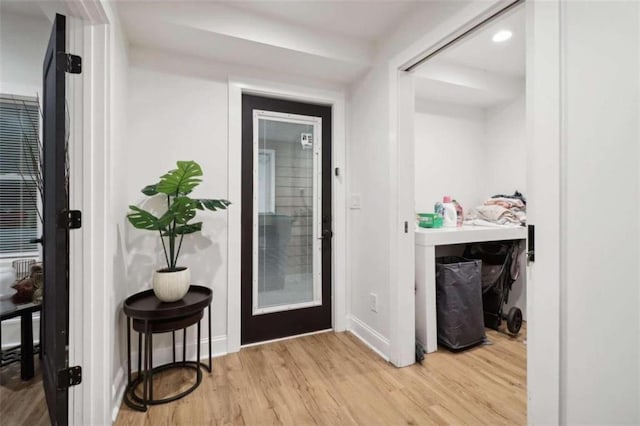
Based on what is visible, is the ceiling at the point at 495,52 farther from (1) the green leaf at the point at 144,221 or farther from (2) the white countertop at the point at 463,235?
(1) the green leaf at the point at 144,221

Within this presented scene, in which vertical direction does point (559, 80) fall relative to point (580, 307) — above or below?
above

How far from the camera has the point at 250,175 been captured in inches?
92.8

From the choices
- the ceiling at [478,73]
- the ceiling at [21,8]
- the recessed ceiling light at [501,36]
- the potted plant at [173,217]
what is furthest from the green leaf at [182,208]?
the recessed ceiling light at [501,36]

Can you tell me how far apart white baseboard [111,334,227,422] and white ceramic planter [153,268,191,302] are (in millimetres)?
516

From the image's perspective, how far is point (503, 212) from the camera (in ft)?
9.20

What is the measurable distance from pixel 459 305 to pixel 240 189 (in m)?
1.99

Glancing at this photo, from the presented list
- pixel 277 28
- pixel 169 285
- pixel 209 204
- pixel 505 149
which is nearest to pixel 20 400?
pixel 169 285

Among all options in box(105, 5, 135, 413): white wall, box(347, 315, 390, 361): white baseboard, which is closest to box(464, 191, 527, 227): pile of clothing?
box(347, 315, 390, 361): white baseboard

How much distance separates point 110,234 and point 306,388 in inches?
57.1

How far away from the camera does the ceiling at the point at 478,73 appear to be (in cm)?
239

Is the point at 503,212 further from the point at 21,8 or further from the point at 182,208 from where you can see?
the point at 21,8

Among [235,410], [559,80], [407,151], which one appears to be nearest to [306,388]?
[235,410]

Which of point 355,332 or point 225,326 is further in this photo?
point 355,332

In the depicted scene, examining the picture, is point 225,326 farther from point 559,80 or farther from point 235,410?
point 559,80
